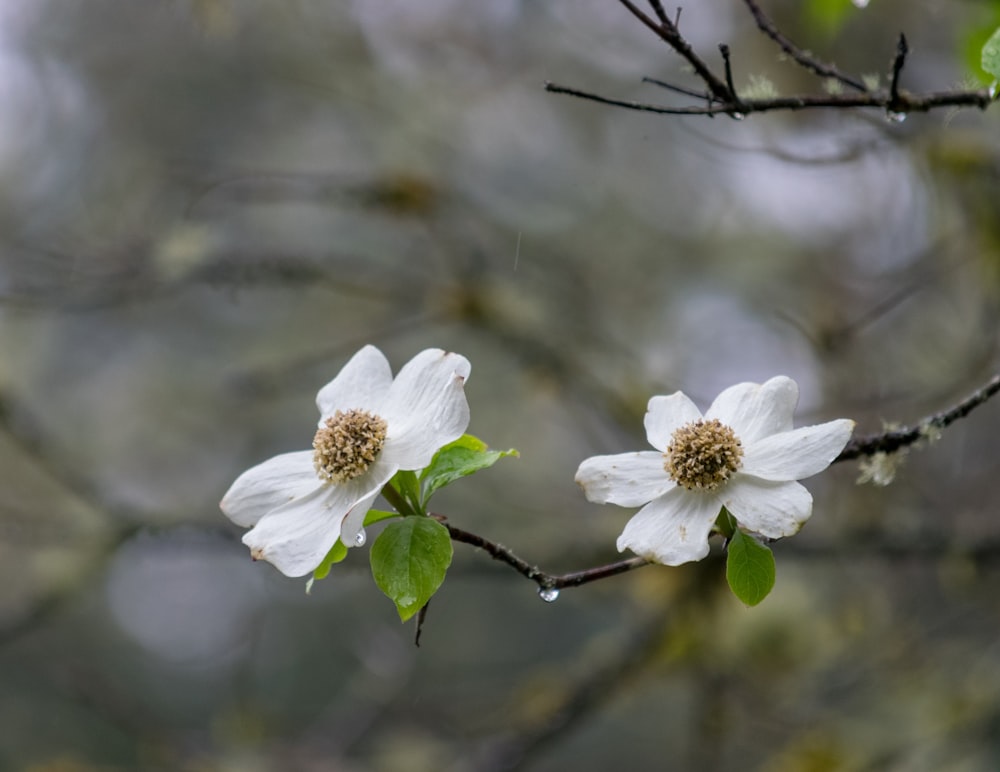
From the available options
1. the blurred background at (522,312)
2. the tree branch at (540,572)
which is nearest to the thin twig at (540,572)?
the tree branch at (540,572)

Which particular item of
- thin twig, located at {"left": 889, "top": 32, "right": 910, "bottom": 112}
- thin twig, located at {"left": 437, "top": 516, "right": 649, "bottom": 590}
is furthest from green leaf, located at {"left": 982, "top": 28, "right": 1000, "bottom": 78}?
thin twig, located at {"left": 437, "top": 516, "right": 649, "bottom": 590}

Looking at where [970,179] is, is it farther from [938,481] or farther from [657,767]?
[657,767]

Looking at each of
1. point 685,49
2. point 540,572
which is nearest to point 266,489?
point 540,572

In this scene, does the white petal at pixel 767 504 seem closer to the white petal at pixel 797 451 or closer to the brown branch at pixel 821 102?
the white petal at pixel 797 451

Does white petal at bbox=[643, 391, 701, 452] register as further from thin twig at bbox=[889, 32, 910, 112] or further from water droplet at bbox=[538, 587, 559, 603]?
thin twig at bbox=[889, 32, 910, 112]

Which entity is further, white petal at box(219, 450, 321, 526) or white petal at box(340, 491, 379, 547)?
white petal at box(219, 450, 321, 526)
